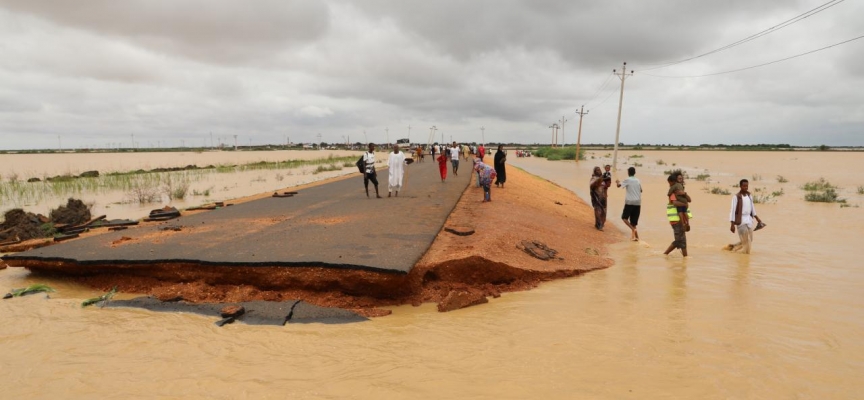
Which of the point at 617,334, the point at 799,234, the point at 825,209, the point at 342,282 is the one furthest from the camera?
the point at 825,209

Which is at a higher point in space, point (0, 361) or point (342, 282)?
point (342, 282)

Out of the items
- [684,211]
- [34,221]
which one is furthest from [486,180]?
[34,221]

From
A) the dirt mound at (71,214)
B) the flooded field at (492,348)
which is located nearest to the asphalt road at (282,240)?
the flooded field at (492,348)

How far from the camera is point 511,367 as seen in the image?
13.8 feet

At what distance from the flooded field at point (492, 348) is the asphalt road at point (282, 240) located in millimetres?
738

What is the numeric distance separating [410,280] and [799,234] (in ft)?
38.0

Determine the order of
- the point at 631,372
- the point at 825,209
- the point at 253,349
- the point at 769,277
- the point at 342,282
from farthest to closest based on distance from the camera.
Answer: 1. the point at 825,209
2. the point at 769,277
3. the point at 342,282
4. the point at 253,349
5. the point at 631,372

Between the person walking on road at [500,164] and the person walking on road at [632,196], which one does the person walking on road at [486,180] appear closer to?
the person walking on road at [500,164]

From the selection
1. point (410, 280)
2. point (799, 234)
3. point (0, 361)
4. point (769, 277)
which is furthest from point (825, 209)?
point (0, 361)

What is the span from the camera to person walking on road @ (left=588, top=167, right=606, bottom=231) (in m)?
11.1

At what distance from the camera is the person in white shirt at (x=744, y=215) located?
8.40 metres

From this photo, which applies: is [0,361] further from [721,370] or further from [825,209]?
[825,209]

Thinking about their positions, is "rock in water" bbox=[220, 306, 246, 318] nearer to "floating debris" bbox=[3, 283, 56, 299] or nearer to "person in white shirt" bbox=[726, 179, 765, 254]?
"floating debris" bbox=[3, 283, 56, 299]

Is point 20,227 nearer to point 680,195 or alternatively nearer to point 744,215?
point 680,195
